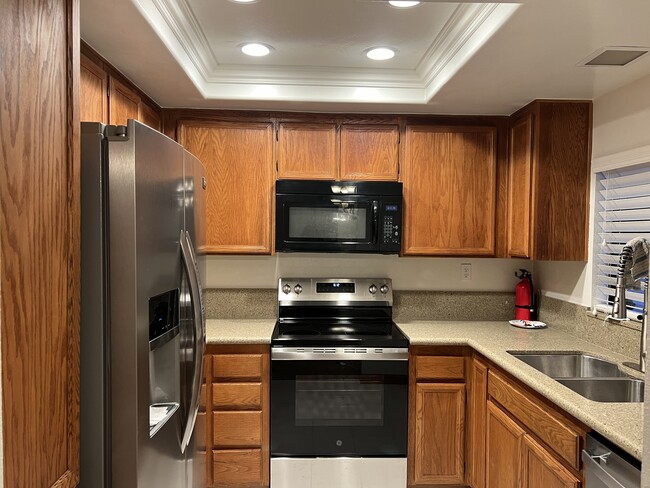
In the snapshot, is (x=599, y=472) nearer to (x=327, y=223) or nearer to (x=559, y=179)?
(x=559, y=179)

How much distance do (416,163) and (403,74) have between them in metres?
0.55

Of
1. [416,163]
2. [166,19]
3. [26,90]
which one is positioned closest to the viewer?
[26,90]

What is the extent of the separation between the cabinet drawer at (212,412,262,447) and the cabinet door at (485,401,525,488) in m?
1.21

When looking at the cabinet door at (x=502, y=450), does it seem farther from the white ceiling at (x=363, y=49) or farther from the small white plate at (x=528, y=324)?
the white ceiling at (x=363, y=49)

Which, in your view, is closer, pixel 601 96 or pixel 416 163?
pixel 601 96

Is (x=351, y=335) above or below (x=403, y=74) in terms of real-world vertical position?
below

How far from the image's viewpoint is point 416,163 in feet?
9.29

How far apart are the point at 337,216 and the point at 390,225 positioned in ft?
1.07

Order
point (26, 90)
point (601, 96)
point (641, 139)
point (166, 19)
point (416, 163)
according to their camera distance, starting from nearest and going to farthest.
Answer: point (26, 90) < point (166, 19) < point (641, 139) < point (601, 96) < point (416, 163)

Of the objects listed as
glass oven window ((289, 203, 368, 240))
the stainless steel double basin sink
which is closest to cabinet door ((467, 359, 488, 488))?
the stainless steel double basin sink

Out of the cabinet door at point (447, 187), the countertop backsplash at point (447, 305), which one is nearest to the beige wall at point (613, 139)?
the countertop backsplash at point (447, 305)

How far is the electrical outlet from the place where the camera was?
124 inches

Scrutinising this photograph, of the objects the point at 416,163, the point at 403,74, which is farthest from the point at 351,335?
the point at 403,74

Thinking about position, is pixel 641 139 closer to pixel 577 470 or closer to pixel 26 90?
pixel 577 470
